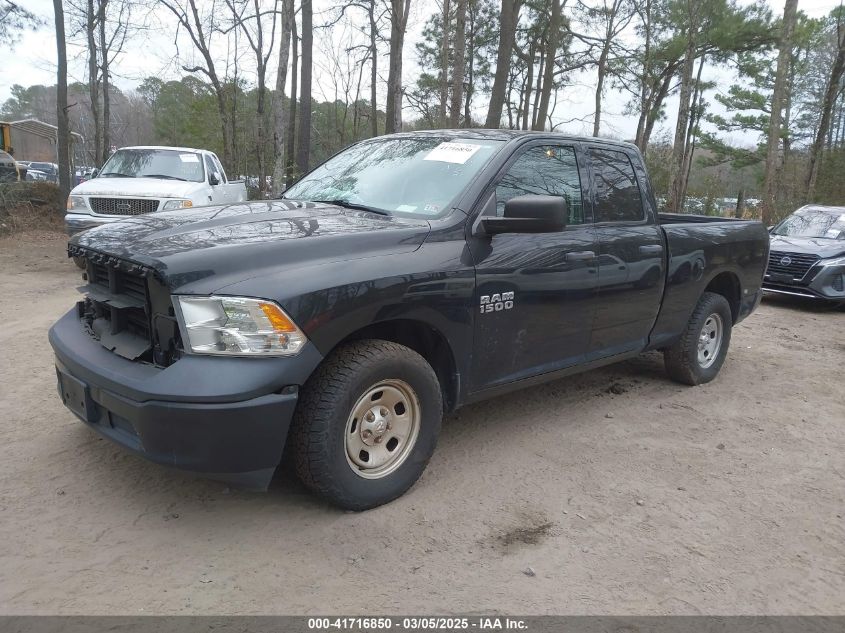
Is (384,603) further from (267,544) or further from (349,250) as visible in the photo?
(349,250)

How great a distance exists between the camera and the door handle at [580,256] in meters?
3.88

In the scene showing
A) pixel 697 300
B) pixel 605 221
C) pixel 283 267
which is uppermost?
pixel 605 221

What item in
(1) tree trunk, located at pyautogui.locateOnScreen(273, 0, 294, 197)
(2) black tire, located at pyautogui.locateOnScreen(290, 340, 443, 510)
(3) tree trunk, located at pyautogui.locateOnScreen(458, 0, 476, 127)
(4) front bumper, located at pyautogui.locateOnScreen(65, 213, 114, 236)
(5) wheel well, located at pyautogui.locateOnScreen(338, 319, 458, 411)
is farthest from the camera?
(3) tree trunk, located at pyautogui.locateOnScreen(458, 0, 476, 127)

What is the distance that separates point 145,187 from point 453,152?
7.26 meters

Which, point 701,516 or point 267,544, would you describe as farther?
point 701,516

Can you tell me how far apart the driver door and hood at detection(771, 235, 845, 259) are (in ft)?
24.1

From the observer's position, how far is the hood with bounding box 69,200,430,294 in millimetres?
2654

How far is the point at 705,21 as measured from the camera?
22.8m

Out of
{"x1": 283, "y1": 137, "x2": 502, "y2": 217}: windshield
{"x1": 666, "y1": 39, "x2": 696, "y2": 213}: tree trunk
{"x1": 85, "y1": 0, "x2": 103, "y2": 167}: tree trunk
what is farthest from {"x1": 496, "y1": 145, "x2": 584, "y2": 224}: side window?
{"x1": 85, "y1": 0, "x2": 103, "y2": 167}: tree trunk

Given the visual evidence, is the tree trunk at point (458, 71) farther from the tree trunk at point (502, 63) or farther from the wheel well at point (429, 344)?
the wheel well at point (429, 344)

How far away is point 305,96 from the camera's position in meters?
20.1

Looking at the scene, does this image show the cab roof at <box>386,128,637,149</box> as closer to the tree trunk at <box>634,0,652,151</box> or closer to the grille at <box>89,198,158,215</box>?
the grille at <box>89,198,158,215</box>
